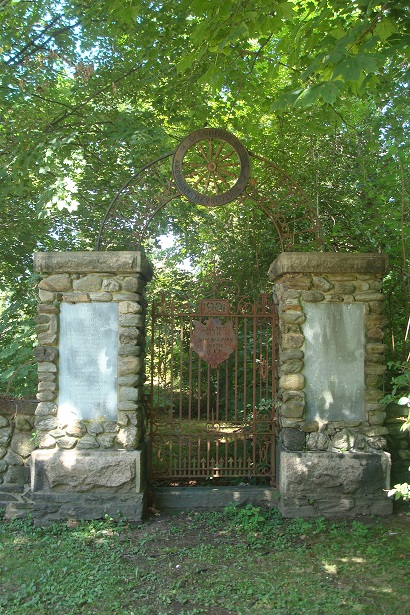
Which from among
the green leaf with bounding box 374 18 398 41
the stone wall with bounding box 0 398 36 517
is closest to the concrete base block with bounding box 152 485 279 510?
the stone wall with bounding box 0 398 36 517

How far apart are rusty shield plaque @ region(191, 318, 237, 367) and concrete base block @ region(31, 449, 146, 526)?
1.18m

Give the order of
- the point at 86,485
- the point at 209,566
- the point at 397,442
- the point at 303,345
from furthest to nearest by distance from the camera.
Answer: the point at 397,442 < the point at 303,345 < the point at 86,485 < the point at 209,566

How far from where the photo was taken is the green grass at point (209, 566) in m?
3.42

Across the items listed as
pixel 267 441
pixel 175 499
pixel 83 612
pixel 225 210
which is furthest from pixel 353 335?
pixel 225 210

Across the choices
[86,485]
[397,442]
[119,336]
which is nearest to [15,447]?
[86,485]

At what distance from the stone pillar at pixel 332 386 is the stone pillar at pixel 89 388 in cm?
142

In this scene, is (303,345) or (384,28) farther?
(303,345)

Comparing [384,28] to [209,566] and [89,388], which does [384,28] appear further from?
[209,566]

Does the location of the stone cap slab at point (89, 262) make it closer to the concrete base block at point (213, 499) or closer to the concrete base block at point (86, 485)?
the concrete base block at point (86, 485)

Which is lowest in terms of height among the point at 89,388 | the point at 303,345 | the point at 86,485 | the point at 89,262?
the point at 86,485

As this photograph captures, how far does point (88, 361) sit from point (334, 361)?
7.72 ft

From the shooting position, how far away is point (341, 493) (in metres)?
4.92

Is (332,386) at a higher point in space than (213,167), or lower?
lower

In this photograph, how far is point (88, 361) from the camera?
501 cm
